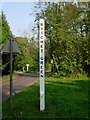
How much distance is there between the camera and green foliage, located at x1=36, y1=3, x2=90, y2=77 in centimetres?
3606

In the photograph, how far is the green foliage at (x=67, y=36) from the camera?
3606cm

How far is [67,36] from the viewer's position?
117 feet

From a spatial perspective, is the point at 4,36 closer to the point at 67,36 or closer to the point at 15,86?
the point at 67,36

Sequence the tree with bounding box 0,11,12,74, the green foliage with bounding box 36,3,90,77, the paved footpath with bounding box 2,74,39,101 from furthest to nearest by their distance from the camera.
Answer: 1. the green foliage with bounding box 36,3,90,77
2. the tree with bounding box 0,11,12,74
3. the paved footpath with bounding box 2,74,39,101

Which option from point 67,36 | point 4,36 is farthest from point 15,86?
point 67,36

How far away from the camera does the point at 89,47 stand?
36.7m

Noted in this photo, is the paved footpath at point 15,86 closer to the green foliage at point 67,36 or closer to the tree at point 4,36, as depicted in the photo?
the tree at point 4,36

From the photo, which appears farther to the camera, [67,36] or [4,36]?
[4,36]

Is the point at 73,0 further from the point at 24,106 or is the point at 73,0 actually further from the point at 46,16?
the point at 24,106

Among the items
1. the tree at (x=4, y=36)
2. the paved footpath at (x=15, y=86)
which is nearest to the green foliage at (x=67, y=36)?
the tree at (x=4, y=36)

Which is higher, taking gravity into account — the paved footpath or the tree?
Answer: the tree

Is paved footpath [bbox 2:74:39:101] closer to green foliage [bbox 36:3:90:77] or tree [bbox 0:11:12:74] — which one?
tree [bbox 0:11:12:74]

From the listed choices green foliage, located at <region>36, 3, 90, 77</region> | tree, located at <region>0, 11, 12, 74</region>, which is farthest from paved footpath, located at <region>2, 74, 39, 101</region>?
green foliage, located at <region>36, 3, 90, 77</region>

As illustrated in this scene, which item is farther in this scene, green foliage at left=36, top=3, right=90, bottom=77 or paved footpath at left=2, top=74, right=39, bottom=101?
green foliage at left=36, top=3, right=90, bottom=77
